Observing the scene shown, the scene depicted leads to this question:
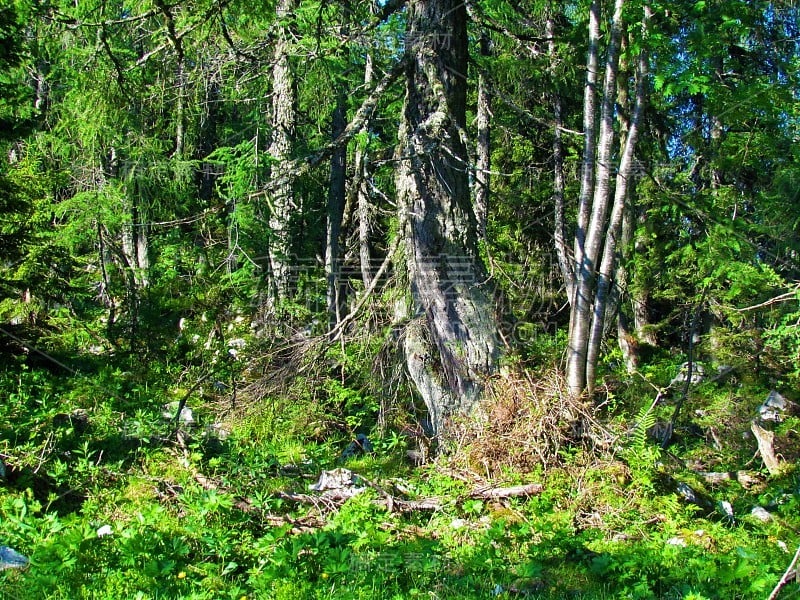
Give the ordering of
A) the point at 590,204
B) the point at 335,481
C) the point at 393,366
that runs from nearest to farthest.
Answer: the point at 335,481
the point at 590,204
the point at 393,366

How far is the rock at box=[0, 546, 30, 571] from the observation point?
388 centimetres

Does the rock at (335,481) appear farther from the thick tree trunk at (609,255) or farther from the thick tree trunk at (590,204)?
the thick tree trunk at (609,255)

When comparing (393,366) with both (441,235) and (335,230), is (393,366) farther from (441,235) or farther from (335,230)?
(335,230)

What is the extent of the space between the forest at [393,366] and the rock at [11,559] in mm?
24

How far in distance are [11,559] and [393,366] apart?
4110 mm

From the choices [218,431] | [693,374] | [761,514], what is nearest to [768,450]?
[761,514]

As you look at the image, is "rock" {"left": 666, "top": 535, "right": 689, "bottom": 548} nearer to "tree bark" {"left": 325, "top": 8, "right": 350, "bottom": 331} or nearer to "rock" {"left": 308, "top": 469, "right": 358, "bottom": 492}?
"rock" {"left": 308, "top": 469, "right": 358, "bottom": 492}

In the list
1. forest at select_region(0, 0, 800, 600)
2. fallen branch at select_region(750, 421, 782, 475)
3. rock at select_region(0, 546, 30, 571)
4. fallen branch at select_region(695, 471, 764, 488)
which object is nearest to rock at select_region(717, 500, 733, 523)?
forest at select_region(0, 0, 800, 600)

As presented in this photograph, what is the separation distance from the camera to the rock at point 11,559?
3.88 metres

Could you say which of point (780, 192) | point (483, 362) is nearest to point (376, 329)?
point (483, 362)

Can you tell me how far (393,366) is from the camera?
23.8 feet

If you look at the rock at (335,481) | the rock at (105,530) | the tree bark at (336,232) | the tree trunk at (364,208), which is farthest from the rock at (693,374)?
the rock at (105,530)

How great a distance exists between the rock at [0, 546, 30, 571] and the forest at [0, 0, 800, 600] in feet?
0.08

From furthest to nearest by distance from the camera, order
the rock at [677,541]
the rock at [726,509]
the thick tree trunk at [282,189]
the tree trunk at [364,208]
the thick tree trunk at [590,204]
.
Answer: the thick tree trunk at [282,189]
the tree trunk at [364,208]
the thick tree trunk at [590,204]
the rock at [726,509]
the rock at [677,541]
